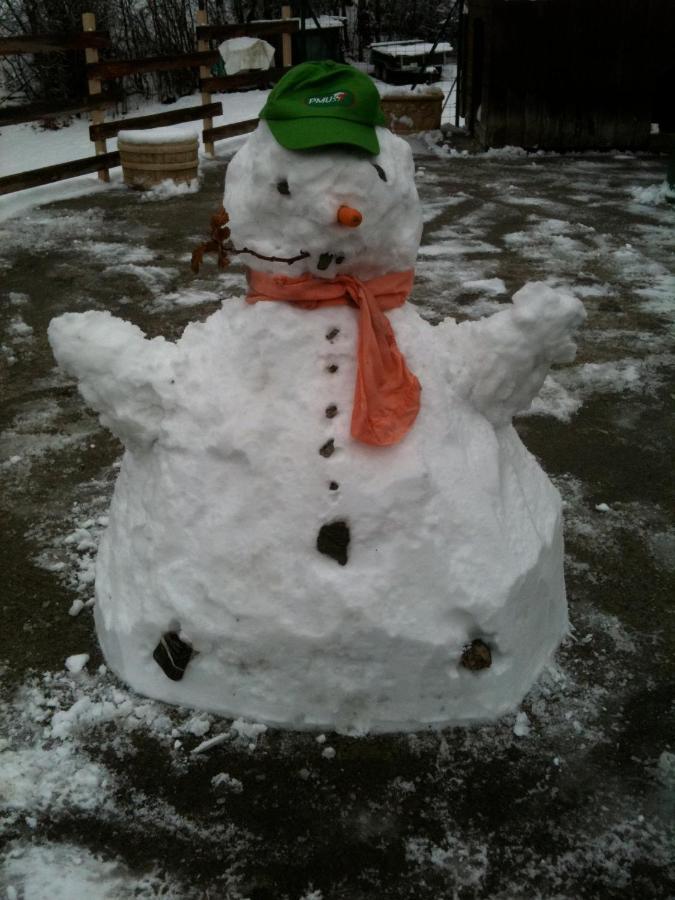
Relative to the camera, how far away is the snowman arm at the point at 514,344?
96.3 inches

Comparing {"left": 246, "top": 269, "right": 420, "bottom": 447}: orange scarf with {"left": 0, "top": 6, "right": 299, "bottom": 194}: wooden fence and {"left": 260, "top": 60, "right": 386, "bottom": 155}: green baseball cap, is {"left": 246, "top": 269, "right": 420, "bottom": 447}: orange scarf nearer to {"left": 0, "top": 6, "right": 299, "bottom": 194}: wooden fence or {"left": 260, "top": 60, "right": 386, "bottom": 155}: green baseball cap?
{"left": 260, "top": 60, "right": 386, "bottom": 155}: green baseball cap

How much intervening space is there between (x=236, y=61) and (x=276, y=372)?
34.4 ft

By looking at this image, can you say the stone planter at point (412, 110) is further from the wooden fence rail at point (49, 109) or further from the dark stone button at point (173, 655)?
the dark stone button at point (173, 655)

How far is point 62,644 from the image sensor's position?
2.93 m

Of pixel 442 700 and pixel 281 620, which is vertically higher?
pixel 281 620

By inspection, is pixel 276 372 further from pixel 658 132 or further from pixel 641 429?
pixel 658 132

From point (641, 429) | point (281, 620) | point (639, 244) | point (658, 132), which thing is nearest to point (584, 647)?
point (281, 620)

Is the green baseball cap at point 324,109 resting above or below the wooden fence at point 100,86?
above

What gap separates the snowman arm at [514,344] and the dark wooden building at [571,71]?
31.1ft

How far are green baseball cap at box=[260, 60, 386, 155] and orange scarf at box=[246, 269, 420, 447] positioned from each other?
0.36 metres

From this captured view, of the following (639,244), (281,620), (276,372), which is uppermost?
(276,372)

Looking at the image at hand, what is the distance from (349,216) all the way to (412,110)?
35.4ft

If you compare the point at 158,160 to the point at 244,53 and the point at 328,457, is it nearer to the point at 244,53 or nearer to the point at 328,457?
the point at 244,53

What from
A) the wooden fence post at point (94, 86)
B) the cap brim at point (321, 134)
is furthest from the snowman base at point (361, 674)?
the wooden fence post at point (94, 86)
